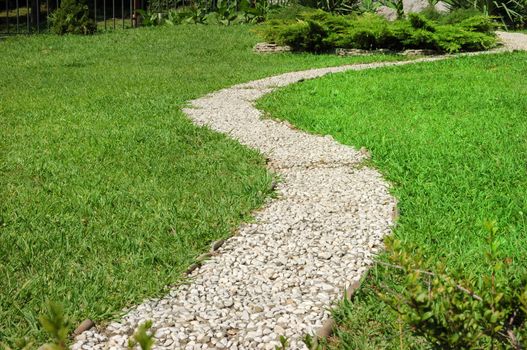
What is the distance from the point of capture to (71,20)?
17.0 meters

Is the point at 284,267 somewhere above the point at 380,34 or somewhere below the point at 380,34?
below

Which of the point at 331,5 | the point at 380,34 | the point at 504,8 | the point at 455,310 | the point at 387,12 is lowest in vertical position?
the point at 455,310

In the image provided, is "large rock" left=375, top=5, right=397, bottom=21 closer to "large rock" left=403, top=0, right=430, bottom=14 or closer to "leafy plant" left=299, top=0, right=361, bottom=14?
"large rock" left=403, top=0, right=430, bottom=14

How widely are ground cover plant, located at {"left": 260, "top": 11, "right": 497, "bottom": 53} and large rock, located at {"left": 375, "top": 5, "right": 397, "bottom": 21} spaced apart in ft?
14.2

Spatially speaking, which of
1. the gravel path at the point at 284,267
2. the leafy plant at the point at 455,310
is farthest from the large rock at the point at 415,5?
the leafy plant at the point at 455,310

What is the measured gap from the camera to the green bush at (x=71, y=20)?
1694cm

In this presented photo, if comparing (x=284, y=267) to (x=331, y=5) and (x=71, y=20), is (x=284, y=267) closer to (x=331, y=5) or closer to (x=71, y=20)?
(x=331, y=5)

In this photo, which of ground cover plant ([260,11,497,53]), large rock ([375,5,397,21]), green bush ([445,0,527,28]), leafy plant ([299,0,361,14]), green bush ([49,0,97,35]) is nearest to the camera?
ground cover plant ([260,11,497,53])

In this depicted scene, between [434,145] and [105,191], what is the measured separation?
310 centimetres

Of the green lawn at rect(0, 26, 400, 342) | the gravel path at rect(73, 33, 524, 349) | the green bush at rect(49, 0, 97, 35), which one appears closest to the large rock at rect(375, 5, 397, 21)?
the green bush at rect(49, 0, 97, 35)

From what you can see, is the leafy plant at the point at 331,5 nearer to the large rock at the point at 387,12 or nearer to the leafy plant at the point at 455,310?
the large rock at the point at 387,12

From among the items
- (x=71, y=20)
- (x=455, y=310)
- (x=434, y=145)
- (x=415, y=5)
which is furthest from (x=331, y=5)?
(x=455, y=310)

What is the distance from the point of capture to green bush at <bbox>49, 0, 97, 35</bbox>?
16.9m

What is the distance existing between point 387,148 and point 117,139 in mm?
2664
